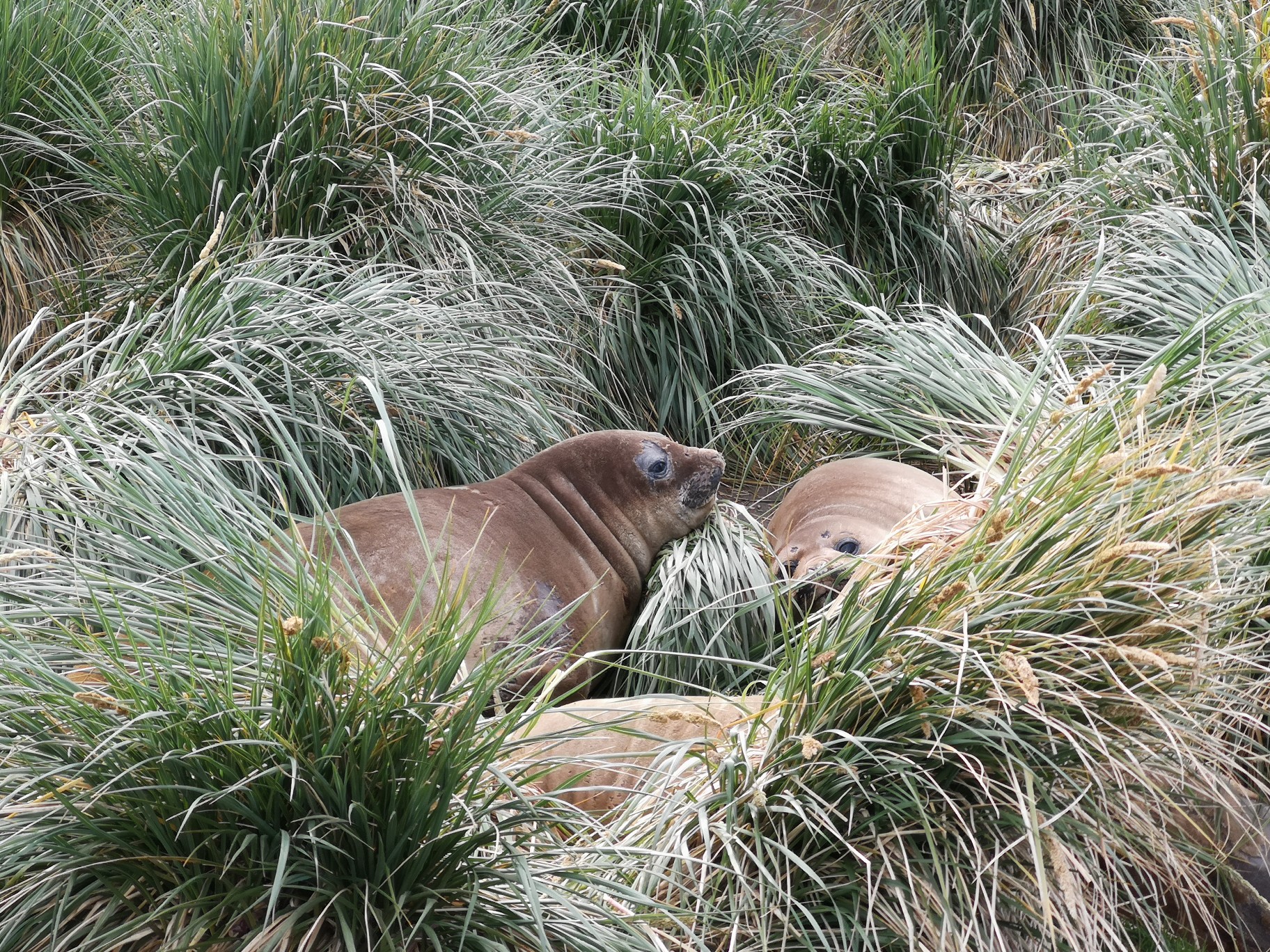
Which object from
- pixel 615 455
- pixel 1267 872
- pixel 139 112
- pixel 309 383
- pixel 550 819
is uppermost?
pixel 139 112

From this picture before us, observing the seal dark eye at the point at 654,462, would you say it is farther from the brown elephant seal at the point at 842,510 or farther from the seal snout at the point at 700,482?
the brown elephant seal at the point at 842,510

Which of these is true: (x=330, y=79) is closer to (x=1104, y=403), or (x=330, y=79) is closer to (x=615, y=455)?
(x=615, y=455)

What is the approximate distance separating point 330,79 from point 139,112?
75cm

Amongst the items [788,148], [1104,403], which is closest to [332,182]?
[788,148]

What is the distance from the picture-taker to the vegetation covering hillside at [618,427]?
7.32 feet

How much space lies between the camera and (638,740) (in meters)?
3.31

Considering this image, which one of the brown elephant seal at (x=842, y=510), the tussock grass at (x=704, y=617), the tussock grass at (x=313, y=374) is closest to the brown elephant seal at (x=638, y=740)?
the tussock grass at (x=704, y=617)

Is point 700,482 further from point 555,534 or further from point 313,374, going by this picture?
point 313,374

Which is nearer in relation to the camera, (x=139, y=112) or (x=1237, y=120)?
(x=139, y=112)

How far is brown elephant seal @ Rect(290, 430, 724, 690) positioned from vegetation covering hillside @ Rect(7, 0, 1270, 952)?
0.52 feet

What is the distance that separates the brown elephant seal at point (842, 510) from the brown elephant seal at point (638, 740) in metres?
0.82

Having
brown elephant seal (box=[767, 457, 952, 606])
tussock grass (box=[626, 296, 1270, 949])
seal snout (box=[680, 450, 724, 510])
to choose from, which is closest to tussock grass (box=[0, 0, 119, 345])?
seal snout (box=[680, 450, 724, 510])

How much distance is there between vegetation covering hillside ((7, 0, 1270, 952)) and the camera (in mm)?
2230

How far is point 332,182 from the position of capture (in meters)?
4.97
